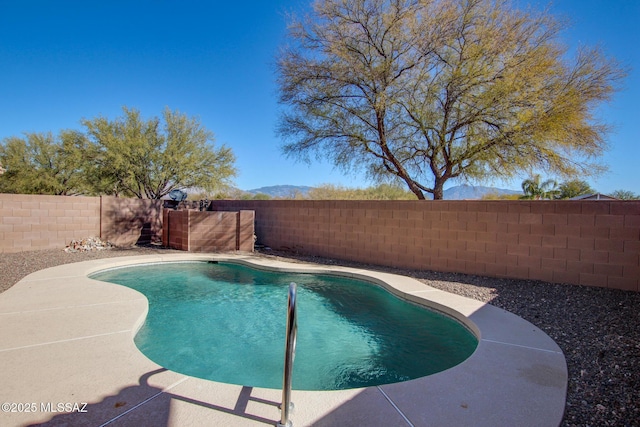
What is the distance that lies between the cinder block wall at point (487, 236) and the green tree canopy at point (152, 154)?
824 cm

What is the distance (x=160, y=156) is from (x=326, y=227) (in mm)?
10308

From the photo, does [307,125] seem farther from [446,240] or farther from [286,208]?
[446,240]

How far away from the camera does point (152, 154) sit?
15727 mm

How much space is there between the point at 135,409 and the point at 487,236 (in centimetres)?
649

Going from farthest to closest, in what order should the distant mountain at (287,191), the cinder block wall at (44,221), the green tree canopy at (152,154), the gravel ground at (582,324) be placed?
1. the distant mountain at (287,191)
2. the green tree canopy at (152,154)
3. the cinder block wall at (44,221)
4. the gravel ground at (582,324)

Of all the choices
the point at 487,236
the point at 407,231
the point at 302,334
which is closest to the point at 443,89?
the point at 407,231

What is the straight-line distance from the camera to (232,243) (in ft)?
34.3

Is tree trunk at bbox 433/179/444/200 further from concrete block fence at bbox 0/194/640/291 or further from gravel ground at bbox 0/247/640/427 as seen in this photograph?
gravel ground at bbox 0/247/640/427

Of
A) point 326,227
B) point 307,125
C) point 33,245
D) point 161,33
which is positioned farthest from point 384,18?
point 33,245

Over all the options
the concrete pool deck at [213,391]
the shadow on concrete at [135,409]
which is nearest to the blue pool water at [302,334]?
the concrete pool deck at [213,391]

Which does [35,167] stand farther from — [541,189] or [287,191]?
[541,189]

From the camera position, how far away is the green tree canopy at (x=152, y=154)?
15.4m

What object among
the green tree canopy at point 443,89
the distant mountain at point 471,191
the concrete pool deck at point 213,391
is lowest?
the concrete pool deck at point 213,391

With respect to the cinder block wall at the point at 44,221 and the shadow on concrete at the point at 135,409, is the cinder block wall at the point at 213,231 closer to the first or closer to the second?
the cinder block wall at the point at 44,221
